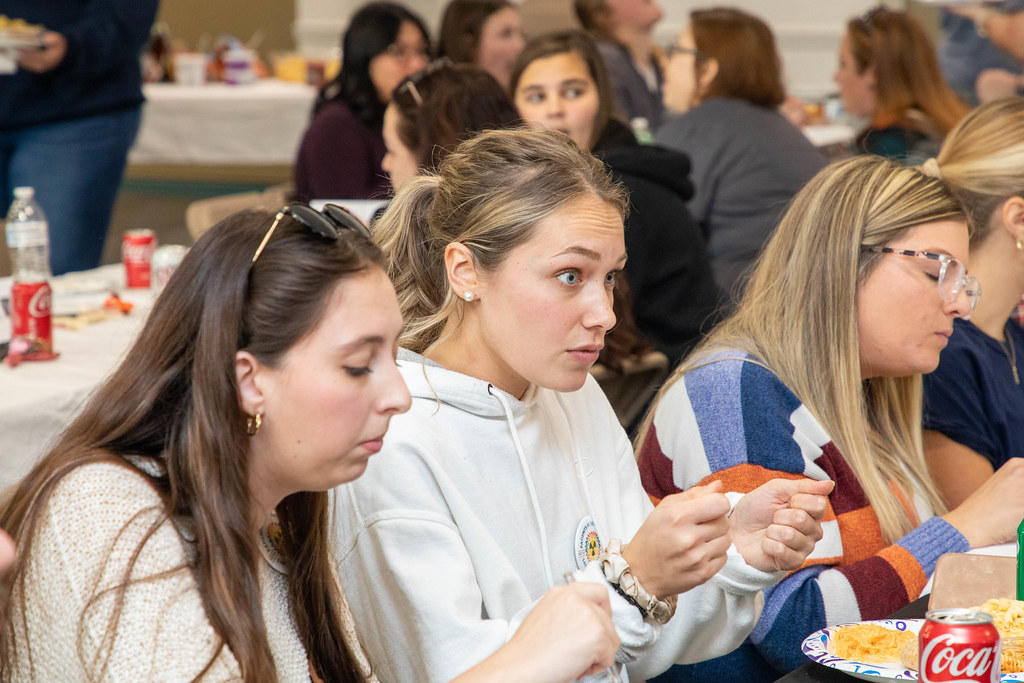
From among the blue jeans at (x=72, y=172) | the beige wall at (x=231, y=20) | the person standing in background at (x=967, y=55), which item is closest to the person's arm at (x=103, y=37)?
the blue jeans at (x=72, y=172)

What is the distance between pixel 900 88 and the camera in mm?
5020

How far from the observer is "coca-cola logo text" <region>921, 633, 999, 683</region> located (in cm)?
106

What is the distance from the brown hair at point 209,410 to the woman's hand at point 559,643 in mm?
244

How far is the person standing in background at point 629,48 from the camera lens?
18.0 feet

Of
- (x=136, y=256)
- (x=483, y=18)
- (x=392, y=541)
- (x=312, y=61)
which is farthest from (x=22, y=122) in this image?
(x=312, y=61)

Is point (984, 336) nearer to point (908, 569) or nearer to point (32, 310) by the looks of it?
point (908, 569)

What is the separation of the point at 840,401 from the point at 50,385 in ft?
4.89

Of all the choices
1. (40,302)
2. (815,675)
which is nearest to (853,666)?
(815,675)

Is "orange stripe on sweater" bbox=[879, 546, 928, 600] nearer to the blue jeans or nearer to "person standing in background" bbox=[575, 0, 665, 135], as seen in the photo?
the blue jeans

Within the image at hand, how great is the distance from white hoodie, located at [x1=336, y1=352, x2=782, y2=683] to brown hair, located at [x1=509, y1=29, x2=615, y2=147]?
2222mm

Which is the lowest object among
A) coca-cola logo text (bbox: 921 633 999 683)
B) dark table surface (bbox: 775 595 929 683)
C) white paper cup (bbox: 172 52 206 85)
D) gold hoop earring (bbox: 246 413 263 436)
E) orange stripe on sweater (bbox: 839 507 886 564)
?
white paper cup (bbox: 172 52 206 85)

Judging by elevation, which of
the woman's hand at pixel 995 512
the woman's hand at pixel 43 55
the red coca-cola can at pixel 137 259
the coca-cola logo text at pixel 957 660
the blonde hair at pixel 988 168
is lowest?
the red coca-cola can at pixel 137 259

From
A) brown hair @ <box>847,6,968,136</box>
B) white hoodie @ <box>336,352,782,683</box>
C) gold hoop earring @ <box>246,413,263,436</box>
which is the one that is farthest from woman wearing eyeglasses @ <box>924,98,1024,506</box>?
brown hair @ <box>847,6,968,136</box>

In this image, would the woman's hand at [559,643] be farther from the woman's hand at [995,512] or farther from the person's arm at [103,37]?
the person's arm at [103,37]
